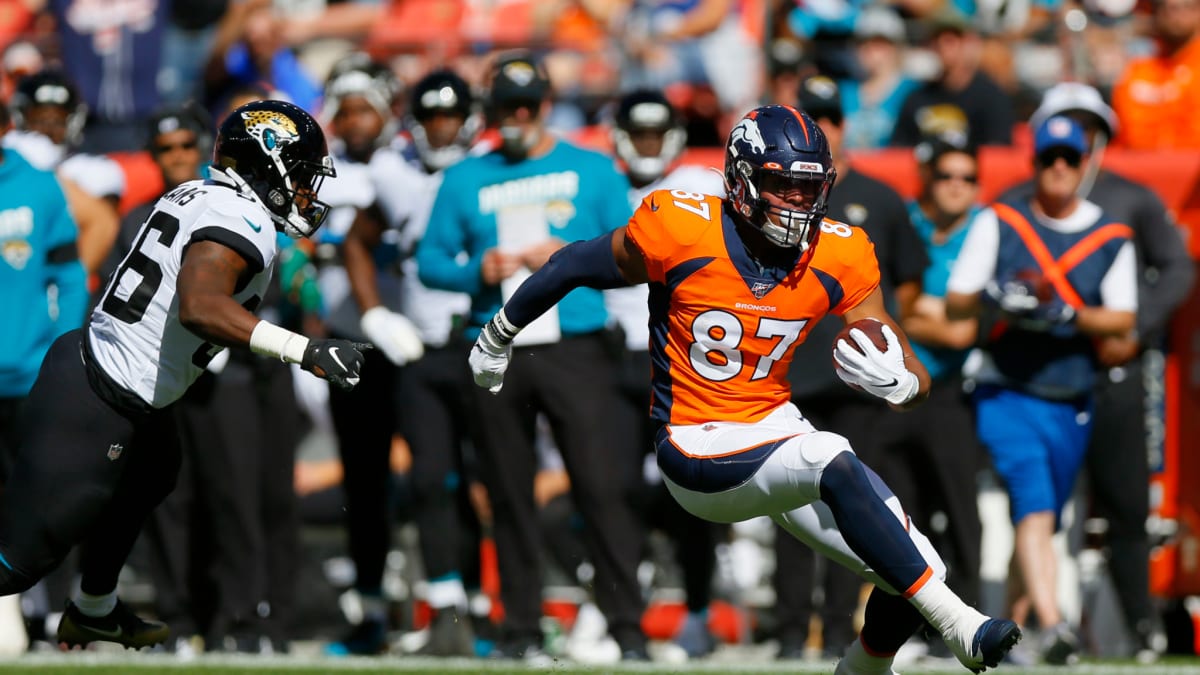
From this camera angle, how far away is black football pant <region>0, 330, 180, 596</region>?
18.4 feet

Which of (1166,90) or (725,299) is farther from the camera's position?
(1166,90)

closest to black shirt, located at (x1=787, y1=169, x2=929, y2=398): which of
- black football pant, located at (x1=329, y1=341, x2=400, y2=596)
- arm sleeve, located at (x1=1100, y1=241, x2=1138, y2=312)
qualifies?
arm sleeve, located at (x1=1100, y1=241, x2=1138, y2=312)

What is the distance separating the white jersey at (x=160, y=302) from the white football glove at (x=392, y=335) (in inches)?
70.6

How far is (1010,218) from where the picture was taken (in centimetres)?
776

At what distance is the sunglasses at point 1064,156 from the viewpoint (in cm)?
770

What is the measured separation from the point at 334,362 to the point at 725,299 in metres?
1.19

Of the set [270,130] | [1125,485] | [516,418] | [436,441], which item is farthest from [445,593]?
[1125,485]

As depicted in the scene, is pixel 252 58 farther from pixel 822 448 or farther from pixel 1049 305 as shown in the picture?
pixel 822 448

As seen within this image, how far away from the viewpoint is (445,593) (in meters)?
7.71

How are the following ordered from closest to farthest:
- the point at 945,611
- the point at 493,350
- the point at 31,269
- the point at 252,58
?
the point at 945,611 < the point at 493,350 < the point at 31,269 < the point at 252,58

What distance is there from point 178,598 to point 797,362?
277cm

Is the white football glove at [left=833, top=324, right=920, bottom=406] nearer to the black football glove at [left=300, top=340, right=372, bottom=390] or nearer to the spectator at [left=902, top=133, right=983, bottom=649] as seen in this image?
the black football glove at [left=300, top=340, right=372, bottom=390]

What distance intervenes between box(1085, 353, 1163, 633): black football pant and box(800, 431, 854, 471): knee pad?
2.86 m

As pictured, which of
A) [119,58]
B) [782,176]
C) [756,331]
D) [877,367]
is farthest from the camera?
[119,58]
